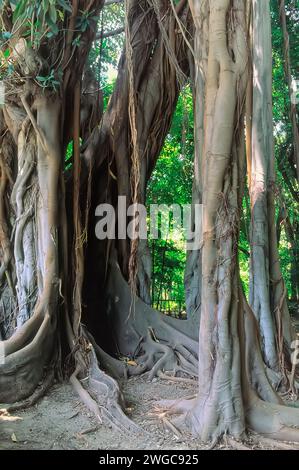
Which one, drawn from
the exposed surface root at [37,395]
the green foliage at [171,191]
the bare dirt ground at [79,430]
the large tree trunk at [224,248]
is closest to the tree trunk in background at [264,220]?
the bare dirt ground at [79,430]

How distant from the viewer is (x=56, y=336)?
3.93m

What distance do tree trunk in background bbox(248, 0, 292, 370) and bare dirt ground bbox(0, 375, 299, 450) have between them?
3.62ft

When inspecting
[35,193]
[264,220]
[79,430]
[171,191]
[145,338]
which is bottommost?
[79,430]

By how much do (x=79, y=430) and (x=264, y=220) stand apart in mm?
2508

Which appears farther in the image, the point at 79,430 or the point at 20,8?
the point at 20,8

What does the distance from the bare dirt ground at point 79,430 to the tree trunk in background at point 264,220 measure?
1104 mm

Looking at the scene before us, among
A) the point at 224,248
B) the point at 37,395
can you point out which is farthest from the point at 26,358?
the point at 224,248

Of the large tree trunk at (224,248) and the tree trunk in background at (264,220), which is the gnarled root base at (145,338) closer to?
the tree trunk in background at (264,220)

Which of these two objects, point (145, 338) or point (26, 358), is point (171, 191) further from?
point (26, 358)

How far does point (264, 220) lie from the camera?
444cm

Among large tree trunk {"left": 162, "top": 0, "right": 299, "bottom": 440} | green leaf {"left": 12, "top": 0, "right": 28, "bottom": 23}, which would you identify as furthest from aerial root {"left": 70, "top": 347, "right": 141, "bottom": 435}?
green leaf {"left": 12, "top": 0, "right": 28, "bottom": 23}

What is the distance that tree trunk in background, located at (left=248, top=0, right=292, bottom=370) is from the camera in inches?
167

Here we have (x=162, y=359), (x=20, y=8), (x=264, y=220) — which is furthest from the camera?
(x=264, y=220)

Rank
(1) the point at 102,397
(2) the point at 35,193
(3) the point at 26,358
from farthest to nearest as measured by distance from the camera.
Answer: (2) the point at 35,193, (3) the point at 26,358, (1) the point at 102,397
